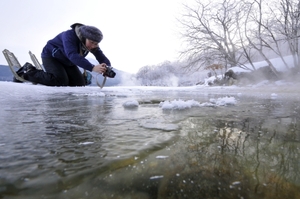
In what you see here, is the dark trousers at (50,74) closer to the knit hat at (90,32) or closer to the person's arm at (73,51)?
the person's arm at (73,51)

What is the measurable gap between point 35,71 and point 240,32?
980 centimetres

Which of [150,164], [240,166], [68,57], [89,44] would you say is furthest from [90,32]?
[240,166]

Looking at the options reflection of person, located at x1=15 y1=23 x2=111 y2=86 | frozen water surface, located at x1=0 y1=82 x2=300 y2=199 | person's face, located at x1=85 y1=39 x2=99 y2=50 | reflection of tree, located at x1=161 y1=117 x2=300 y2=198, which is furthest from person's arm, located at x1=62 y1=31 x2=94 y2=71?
reflection of tree, located at x1=161 y1=117 x2=300 y2=198

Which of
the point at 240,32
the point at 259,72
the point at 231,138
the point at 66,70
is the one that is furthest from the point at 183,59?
the point at 231,138

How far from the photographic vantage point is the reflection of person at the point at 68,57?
7.93 ft

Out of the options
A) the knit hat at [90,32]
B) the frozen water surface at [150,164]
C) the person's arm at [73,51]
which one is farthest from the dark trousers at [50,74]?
the frozen water surface at [150,164]

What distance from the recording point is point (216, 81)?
1427 cm

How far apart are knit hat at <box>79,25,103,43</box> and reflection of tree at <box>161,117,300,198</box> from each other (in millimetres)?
2193

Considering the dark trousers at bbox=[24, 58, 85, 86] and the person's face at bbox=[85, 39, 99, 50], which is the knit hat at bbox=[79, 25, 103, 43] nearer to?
the person's face at bbox=[85, 39, 99, 50]

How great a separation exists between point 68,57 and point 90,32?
1.48ft

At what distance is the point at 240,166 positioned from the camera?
49cm

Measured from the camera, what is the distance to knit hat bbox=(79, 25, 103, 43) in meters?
2.44

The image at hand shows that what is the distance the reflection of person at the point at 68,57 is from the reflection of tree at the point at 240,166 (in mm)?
1849

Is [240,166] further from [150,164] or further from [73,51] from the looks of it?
[73,51]
